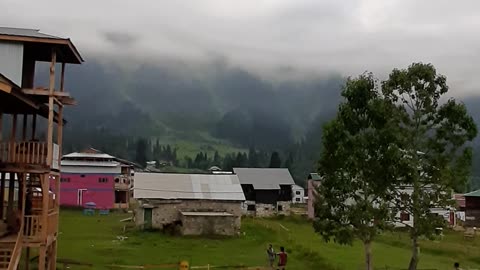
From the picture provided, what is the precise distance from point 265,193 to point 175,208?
4161 cm

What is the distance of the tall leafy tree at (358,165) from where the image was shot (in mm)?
24938

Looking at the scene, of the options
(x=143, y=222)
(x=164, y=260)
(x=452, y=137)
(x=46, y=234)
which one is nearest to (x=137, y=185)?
(x=143, y=222)

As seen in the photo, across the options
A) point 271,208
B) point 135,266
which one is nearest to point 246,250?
point 135,266

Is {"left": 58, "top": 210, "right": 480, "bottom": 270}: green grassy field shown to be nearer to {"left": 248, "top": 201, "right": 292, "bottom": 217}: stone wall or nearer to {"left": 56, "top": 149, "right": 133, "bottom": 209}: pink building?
{"left": 248, "top": 201, "right": 292, "bottom": 217}: stone wall

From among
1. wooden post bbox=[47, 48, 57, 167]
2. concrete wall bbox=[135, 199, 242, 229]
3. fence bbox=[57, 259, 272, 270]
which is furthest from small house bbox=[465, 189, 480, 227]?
wooden post bbox=[47, 48, 57, 167]

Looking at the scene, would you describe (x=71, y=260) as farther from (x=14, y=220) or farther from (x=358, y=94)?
(x=358, y=94)

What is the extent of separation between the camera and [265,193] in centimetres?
9369

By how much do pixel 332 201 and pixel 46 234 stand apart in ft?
39.5

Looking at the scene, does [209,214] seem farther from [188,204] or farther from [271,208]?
[271,208]

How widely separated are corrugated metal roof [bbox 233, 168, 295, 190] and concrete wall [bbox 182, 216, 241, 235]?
140 ft

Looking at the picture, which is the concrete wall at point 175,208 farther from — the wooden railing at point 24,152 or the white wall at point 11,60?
the white wall at point 11,60

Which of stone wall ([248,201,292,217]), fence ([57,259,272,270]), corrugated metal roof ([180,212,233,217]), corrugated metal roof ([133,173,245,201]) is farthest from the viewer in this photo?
stone wall ([248,201,292,217])

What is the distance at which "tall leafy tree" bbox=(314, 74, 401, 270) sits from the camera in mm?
24938

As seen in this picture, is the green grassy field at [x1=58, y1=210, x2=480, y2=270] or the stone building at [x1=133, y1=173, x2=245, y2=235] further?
the stone building at [x1=133, y1=173, x2=245, y2=235]
